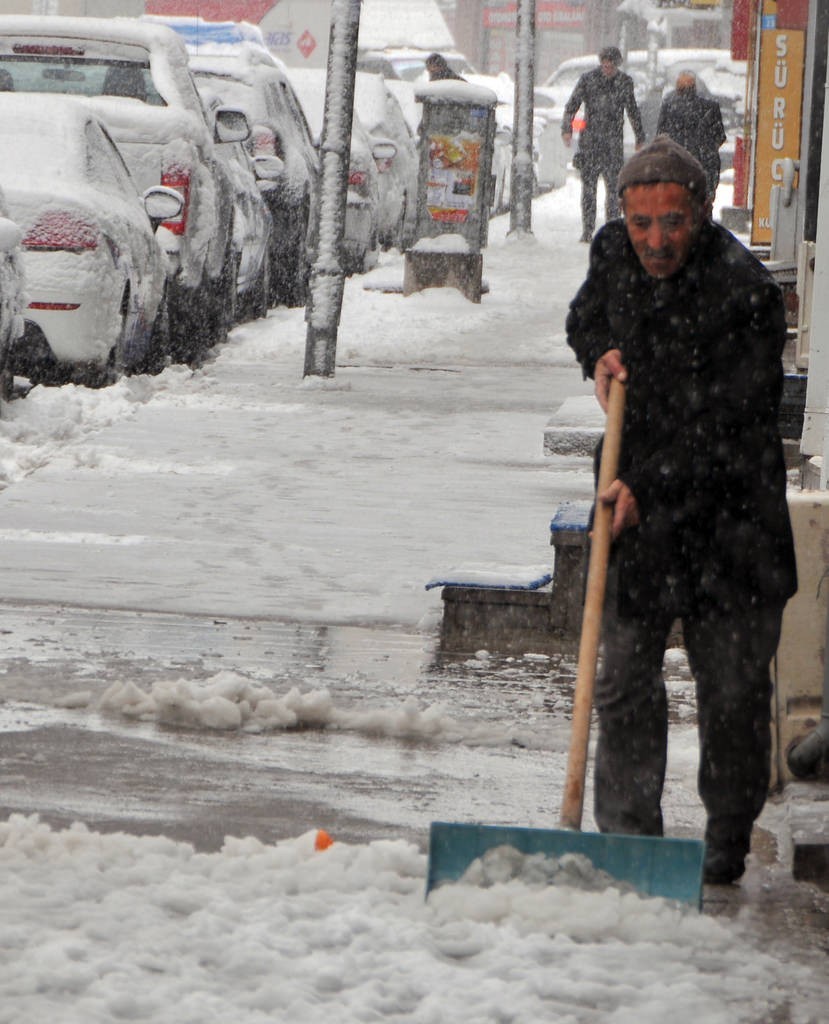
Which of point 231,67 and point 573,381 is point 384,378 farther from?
point 231,67

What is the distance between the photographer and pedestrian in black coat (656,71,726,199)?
838 inches

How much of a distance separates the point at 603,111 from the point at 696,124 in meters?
2.21

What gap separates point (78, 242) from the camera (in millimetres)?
11148

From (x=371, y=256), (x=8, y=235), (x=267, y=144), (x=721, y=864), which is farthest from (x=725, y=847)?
(x=371, y=256)

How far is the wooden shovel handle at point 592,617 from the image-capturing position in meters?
4.40

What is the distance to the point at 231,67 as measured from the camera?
18734 millimetres

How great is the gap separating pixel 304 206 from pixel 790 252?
4587 mm

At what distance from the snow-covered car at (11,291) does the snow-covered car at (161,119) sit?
302 centimetres

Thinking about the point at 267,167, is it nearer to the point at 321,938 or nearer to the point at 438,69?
the point at 438,69

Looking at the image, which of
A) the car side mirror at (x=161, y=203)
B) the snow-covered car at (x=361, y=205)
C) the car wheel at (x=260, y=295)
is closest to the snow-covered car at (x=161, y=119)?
the car side mirror at (x=161, y=203)

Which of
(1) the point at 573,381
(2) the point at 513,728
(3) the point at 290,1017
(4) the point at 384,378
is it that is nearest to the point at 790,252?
(1) the point at 573,381

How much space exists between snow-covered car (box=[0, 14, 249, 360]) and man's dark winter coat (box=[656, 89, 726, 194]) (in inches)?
294

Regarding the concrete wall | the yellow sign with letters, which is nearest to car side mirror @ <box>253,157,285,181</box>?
the yellow sign with letters

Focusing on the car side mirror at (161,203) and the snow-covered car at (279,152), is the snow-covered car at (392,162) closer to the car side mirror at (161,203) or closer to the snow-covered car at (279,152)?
the snow-covered car at (279,152)
